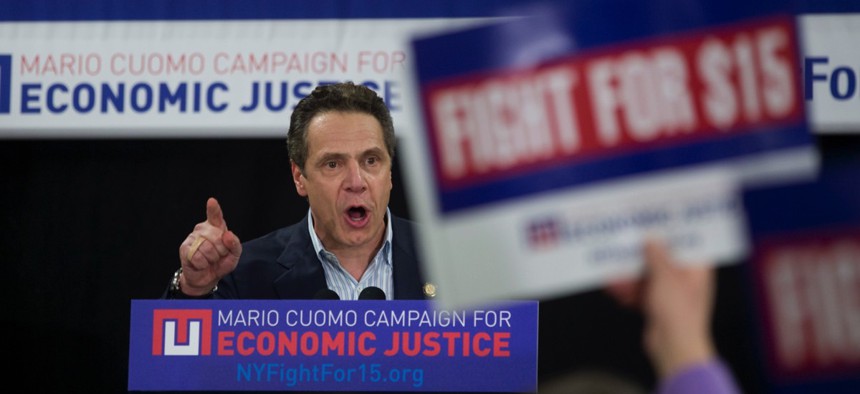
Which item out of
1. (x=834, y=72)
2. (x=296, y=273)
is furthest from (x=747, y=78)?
(x=834, y=72)

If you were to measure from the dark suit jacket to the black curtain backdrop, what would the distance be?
483 mm

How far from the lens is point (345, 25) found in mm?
3168

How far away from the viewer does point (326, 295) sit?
2.59m

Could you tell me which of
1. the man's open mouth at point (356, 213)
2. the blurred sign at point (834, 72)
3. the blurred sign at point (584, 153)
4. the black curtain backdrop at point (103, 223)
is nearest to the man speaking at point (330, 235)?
the man's open mouth at point (356, 213)

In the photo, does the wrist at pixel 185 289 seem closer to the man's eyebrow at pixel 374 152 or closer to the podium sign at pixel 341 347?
the podium sign at pixel 341 347

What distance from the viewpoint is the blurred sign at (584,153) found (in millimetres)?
901

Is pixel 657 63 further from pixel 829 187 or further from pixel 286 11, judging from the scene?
pixel 286 11

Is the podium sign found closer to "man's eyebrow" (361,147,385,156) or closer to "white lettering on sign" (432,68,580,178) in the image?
"man's eyebrow" (361,147,385,156)

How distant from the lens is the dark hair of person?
96.5 inches

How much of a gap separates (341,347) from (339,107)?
574mm

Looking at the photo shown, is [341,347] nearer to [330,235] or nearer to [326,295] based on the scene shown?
[326,295]

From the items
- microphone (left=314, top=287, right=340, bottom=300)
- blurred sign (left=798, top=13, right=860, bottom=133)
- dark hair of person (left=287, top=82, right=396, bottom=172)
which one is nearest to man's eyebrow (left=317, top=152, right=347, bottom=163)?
dark hair of person (left=287, top=82, right=396, bottom=172)

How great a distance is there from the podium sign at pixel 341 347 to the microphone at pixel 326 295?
2cm

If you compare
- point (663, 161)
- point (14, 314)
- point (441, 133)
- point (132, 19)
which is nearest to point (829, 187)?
point (663, 161)
